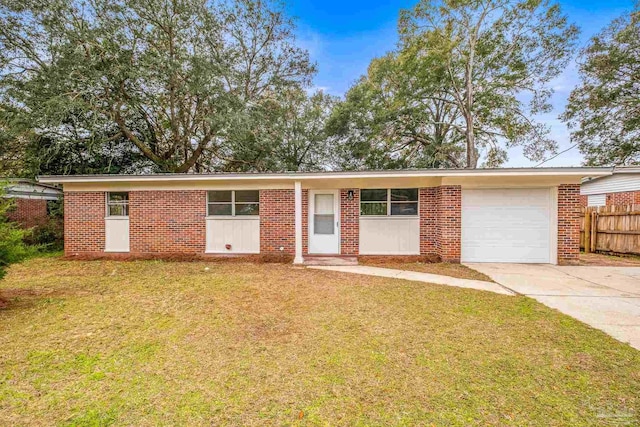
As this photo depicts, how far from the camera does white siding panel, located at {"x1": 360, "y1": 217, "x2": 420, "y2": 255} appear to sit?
9094mm

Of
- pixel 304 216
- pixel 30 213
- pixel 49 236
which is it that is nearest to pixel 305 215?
pixel 304 216

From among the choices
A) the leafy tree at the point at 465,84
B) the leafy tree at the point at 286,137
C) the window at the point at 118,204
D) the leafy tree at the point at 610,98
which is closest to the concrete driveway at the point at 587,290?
the window at the point at 118,204

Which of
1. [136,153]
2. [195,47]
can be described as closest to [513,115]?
[195,47]

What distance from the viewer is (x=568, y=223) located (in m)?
8.05

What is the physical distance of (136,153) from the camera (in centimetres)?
1599

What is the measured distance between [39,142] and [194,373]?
16.1 m

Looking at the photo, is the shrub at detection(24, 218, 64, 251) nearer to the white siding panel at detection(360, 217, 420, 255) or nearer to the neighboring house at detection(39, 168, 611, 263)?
the neighboring house at detection(39, 168, 611, 263)

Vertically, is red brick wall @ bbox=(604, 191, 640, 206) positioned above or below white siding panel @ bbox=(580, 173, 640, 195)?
below

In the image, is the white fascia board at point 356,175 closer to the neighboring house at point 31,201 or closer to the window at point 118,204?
the window at point 118,204

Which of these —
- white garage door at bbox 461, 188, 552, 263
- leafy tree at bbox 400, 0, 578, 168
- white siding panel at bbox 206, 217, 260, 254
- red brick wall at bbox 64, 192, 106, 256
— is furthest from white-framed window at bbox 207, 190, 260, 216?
leafy tree at bbox 400, 0, 578, 168

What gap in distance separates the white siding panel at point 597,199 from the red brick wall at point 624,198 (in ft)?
0.89

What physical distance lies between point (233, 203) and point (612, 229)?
12488 mm

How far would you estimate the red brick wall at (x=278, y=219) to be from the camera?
920 cm

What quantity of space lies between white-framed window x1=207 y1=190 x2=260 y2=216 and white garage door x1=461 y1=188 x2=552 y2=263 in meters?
6.33
